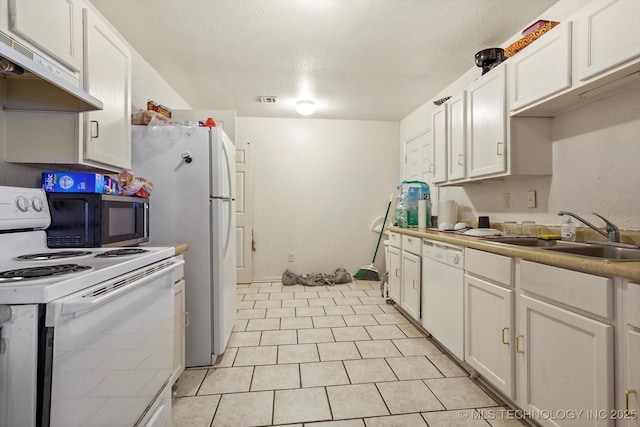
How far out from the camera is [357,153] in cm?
448

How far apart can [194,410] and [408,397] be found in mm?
1183

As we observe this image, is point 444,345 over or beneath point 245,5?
beneath

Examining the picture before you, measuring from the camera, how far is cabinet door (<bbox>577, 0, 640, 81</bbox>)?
1.21m

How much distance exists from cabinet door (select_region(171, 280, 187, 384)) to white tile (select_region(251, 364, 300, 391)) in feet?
1.48

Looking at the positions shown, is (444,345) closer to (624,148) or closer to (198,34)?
(624,148)

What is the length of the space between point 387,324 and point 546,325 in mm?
1613

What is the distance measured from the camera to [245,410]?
156 centimetres

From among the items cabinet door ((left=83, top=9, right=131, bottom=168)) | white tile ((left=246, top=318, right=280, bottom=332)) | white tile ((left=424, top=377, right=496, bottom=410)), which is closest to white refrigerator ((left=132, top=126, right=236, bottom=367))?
cabinet door ((left=83, top=9, right=131, bottom=168))

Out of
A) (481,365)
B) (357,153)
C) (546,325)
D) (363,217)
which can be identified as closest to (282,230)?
(363,217)

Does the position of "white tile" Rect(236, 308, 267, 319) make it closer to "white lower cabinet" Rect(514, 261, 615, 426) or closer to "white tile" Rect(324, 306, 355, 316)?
"white tile" Rect(324, 306, 355, 316)

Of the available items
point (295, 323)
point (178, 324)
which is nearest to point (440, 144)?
point (295, 323)

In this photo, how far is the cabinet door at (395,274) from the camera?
2.98 meters

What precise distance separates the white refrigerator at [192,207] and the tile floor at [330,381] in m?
0.31

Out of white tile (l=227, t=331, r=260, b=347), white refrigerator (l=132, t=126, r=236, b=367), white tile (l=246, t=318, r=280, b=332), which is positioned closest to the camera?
white refrigerator (l=132, t=126, r=236, b=367)
